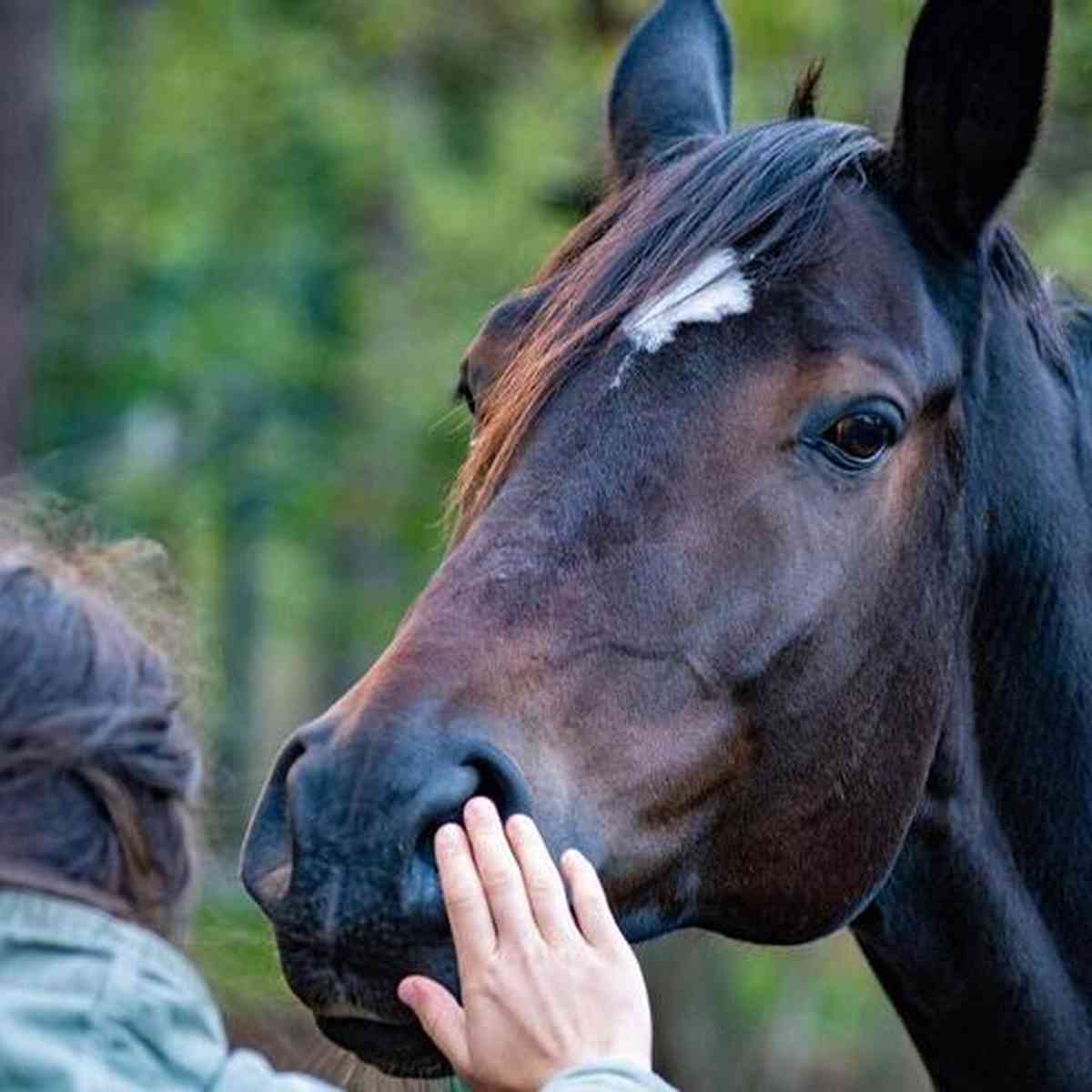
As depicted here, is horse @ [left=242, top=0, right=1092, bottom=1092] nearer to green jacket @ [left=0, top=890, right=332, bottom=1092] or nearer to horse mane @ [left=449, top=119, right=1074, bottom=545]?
horse mane @ [left=449, top=119, right=1074, bottom=545]

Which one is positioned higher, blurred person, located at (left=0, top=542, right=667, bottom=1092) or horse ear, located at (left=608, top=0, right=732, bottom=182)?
horse ear, located at (left=608, top=0, right=732, bottom=182)

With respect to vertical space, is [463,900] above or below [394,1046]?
A: above

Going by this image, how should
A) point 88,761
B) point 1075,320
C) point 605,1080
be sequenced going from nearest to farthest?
point 605,1080 < point 88,761 < point 1075,320

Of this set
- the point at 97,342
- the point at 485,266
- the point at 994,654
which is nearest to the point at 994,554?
the point at 994,654

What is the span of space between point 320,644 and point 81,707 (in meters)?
20.4

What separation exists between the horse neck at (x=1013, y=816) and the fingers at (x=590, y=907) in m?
0.90

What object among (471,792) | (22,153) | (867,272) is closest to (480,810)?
(471,792)

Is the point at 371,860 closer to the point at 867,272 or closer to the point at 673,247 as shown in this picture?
the point at 673,247

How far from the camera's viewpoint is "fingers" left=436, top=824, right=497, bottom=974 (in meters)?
2.65

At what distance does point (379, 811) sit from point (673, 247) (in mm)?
962

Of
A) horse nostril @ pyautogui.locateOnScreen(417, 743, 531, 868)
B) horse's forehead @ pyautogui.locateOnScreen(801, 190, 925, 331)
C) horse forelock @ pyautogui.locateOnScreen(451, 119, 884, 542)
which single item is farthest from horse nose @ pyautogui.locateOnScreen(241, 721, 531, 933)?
horse's forehead @ pyautogui.locateOnScreen(801, 190, 925, 331)

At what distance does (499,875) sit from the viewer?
8.75ft

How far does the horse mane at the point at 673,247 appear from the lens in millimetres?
3279

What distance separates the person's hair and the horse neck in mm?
1051
